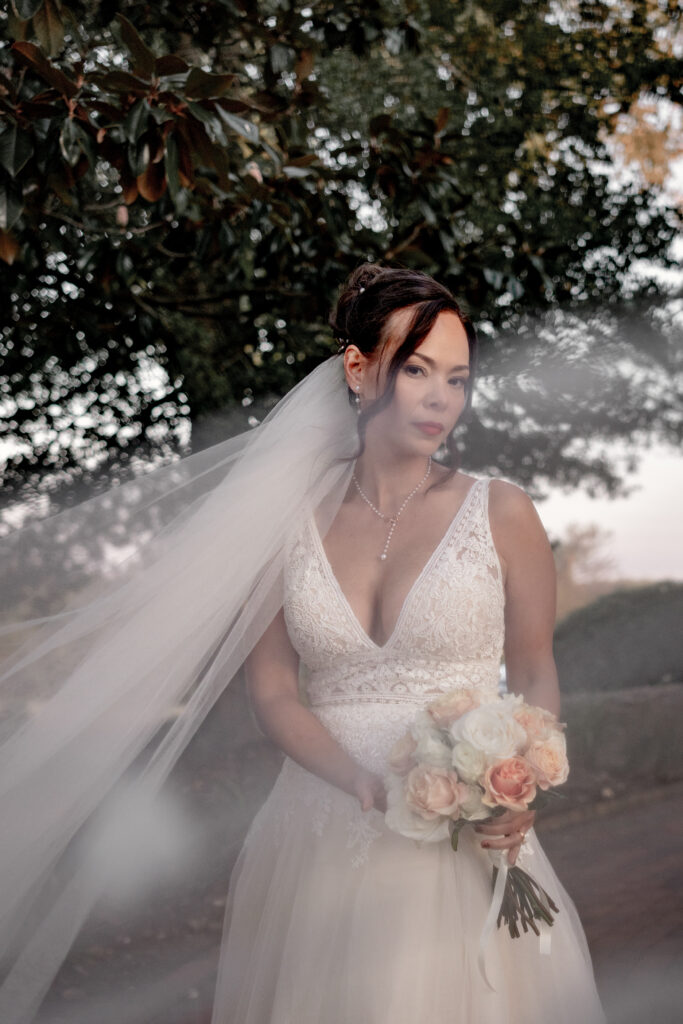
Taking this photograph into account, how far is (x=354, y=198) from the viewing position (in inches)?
193

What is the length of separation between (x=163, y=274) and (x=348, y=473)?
317 centimetres

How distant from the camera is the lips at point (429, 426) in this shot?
181cm

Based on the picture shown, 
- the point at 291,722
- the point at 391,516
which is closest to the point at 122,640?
the point at 291,722

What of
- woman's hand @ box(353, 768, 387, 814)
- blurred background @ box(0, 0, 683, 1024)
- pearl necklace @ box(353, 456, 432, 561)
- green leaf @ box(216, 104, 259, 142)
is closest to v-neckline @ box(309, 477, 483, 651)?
pearl necklace @ box(353, 456, 432, 561)

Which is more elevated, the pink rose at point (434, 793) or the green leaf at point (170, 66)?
the green leaf at point (170, 66)

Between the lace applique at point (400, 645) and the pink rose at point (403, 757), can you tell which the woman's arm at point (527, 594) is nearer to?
the lace applique at point (400, 645)

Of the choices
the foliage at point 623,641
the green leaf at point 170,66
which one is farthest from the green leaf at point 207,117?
the foliage at point 623,641

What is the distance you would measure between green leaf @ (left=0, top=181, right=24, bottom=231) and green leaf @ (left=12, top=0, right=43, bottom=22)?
39 cm

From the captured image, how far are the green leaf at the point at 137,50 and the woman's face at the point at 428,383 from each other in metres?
0.99

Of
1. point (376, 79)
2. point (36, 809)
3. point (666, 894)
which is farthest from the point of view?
point (376, 79)

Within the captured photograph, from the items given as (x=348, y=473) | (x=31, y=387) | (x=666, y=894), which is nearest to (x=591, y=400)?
(x=666, y=894)

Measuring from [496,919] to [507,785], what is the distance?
31cm

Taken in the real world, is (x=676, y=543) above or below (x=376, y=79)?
below

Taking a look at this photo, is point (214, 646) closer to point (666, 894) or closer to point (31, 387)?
point (31, 387)
